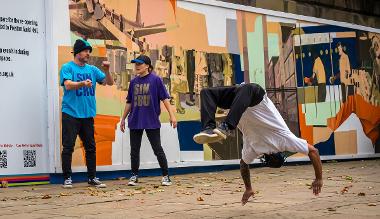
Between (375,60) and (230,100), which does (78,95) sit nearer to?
(230,100)

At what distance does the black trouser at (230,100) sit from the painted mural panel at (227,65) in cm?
440

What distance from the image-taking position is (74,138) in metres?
8.48

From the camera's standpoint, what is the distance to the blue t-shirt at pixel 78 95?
850 cm

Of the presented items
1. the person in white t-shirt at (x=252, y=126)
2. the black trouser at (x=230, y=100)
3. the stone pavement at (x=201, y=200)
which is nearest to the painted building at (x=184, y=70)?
the stone pavement at (x=201, y=200)

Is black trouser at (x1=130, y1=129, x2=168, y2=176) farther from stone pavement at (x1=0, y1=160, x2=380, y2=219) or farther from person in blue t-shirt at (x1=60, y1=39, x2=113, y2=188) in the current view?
person in blue t-shirt at (x1=60, y1=39, x2=113, y2=188)

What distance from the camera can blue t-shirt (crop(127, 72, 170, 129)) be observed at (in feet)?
29.0

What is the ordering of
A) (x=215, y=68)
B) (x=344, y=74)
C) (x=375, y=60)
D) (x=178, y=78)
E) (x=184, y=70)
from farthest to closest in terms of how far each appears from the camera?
(x=375, y=60), (x=344, y=74), (x=215, y=68), (x=184, y=70), (x=178, y=78)

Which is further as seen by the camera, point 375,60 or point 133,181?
point 375,60

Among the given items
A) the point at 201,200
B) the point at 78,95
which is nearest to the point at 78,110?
the point at 78,95

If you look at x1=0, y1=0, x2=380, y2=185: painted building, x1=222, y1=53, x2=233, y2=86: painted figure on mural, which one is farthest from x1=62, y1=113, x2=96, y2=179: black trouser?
x1=222, y1=53, x2=233, y2=86: painted figure on mural

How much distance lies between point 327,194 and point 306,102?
22.5ft

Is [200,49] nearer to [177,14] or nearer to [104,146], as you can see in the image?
[177,14]

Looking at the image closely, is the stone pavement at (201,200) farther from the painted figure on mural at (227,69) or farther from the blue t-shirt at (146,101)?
the painted figure on mural at (227,69)

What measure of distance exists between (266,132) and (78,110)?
3.52 metres
